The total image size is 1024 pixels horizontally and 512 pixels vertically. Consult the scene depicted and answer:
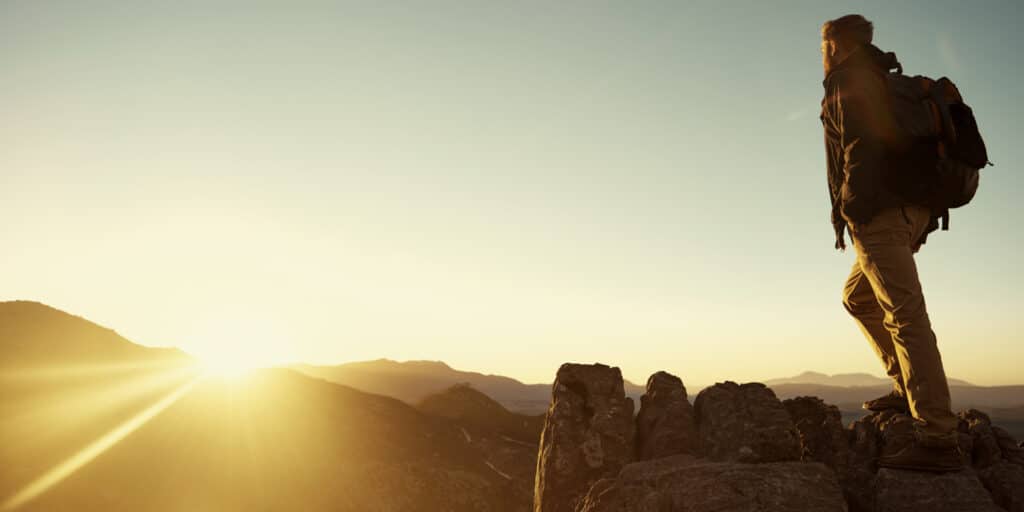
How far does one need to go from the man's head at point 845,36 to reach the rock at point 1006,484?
362 cm

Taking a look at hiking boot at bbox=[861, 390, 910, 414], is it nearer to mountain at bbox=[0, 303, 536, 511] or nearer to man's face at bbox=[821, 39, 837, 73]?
man's face at bbox=[821, 39, 837, 73]

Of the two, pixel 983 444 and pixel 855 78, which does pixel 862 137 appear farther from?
pixel 983 444

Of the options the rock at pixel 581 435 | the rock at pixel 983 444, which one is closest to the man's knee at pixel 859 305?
the rock at pixel 983 444

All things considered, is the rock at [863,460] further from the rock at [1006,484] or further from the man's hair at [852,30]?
the man's hair at [852,30]

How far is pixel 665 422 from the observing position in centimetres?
648

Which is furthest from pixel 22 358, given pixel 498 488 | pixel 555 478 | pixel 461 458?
pixel 555 478

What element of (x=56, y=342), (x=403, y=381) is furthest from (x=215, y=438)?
(x=403, y=381)

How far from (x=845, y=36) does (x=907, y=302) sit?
2.26 meters

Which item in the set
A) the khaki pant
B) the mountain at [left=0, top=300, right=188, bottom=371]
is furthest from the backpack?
the mountain at [left=0, top=300, right=188, bottom=371]

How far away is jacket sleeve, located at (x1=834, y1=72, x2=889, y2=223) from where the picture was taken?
15.6ft

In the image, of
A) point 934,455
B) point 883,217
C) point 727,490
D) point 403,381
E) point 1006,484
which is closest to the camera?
point 727,490

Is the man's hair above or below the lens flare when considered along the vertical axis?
above

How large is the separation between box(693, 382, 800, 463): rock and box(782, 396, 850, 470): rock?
32 cm

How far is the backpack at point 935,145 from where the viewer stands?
462 centimetres
